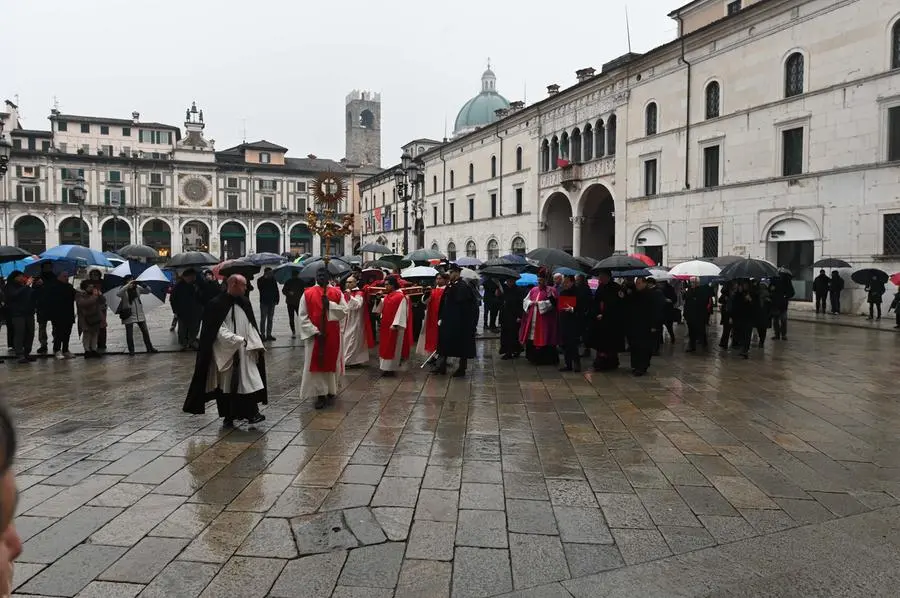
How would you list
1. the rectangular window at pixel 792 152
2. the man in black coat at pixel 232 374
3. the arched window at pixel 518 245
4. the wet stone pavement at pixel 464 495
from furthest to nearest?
the arched window at pixel 518 245 < the rectangular window at pixel 792 152 < the man in black coat at pixel 232 374 < the wet stone pavement at pixel 464 495

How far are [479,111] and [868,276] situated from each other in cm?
4808

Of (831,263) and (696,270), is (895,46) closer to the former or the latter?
(831,263)

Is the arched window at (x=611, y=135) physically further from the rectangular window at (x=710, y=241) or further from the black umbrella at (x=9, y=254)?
the black umbrella at (x=9, y=254)

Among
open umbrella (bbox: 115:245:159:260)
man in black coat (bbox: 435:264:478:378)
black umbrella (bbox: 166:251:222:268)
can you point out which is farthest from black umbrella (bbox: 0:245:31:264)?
man in black coat (bbox: 435:264:478:378)

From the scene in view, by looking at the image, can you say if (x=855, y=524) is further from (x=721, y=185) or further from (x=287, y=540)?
(x=721, y=185)

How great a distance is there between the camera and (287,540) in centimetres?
415

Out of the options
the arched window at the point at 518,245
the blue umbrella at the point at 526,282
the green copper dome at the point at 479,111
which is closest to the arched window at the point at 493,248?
the arched window at the point at 518,245

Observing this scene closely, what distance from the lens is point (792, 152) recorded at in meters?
23.9

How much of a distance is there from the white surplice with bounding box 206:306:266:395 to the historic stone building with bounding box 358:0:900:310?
844 inches

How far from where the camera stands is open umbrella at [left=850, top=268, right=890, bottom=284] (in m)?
19.9

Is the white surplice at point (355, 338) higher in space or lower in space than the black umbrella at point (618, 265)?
lower

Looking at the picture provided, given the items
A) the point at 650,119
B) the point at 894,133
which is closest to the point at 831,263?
the point at 894,133

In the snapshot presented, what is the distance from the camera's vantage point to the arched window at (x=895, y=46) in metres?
20.2

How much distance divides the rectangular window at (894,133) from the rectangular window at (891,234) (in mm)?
1892
